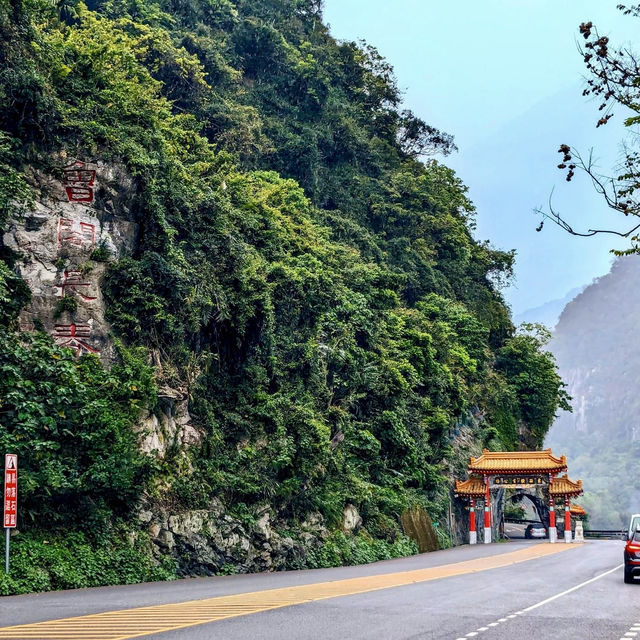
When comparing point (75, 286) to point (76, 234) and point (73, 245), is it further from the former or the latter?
point (76, 234)

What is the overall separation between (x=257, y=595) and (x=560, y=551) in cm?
2191

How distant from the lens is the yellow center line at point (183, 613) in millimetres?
9258

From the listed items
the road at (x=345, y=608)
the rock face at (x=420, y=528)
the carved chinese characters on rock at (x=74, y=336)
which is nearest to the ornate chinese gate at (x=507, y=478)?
the rock face at (x=420, y=528)

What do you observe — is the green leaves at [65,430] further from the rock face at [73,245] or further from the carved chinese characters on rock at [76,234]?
the carved chinese characters on rock at [76,234]

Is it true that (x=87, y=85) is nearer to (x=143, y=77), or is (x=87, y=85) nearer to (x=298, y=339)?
(x=143, y=77)

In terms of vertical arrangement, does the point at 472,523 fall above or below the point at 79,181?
below

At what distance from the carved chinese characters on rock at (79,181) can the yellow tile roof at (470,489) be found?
86.4 ft

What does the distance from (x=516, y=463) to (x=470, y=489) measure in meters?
2.85

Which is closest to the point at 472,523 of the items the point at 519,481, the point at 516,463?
the point at 519,481

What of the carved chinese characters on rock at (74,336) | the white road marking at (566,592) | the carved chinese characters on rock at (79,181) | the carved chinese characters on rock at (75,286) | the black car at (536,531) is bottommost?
the black car at (536,531)

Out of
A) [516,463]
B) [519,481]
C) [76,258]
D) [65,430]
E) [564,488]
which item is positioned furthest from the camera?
[519,481]

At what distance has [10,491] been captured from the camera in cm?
1475

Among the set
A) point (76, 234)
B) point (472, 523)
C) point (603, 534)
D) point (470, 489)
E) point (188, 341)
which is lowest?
point (603, 534)

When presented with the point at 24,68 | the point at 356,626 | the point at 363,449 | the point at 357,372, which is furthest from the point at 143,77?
the point at 356,626
